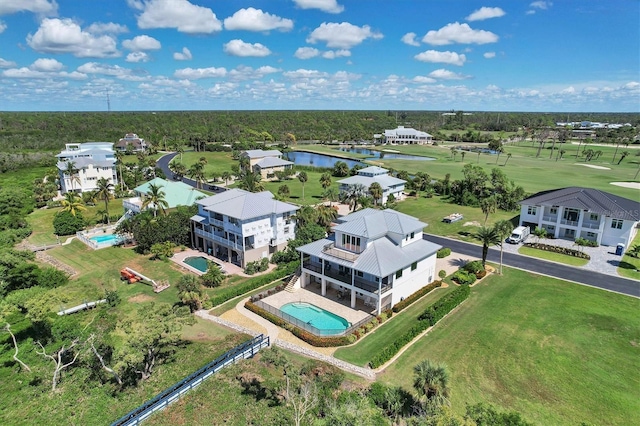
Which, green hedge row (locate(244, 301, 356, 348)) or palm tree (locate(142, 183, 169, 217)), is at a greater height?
palm tree (locate(142, 183, 169, 217))

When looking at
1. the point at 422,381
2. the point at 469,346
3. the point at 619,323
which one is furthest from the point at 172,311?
the point at 619,323

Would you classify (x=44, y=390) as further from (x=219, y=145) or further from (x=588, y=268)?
(x=219, y=145)

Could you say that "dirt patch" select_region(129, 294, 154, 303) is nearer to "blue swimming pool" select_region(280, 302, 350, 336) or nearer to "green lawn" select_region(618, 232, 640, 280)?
"blue swimming pool" select_region(280, 302, 350, 336)

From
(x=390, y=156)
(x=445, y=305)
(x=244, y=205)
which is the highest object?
(x=244, y=205)

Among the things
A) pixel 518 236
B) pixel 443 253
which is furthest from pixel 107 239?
pixel 518 236

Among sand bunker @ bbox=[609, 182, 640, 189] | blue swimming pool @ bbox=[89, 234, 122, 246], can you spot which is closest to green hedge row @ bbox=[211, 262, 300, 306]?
blue swimming pool @ bbox=[89, 234, 122, 246]

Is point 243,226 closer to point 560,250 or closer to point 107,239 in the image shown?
point 107,239

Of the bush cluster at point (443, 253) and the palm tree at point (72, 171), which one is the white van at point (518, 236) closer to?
the bush cluster at point (443, 253)
